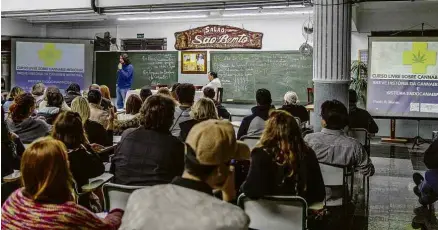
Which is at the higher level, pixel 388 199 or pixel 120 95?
pixel 120 95

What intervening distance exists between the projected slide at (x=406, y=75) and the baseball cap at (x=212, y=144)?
7539 millimetres

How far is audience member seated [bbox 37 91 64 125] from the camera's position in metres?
5.62

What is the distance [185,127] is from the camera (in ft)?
14.7

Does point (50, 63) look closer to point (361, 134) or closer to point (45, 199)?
point (361, 134)

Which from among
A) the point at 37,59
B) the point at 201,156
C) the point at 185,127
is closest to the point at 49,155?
the point at 201,156

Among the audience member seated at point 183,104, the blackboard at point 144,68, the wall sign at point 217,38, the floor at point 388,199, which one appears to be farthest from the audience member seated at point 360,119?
the blackboard at point 144,68

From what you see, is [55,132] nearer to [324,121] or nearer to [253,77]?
[324,121]

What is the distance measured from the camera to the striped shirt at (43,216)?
194 cm

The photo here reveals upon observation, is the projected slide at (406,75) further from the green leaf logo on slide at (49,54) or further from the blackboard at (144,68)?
the green leaf logo on slide at (49,54)

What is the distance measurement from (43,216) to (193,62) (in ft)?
33.1

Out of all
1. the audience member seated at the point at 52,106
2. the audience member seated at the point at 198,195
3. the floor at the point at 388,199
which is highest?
the audience member seated at the point at 52,106

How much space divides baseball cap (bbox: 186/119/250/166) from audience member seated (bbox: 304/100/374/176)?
7.60 ft

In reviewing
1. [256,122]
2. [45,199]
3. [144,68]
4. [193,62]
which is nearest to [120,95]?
[144,68]

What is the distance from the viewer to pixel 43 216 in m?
1.94
